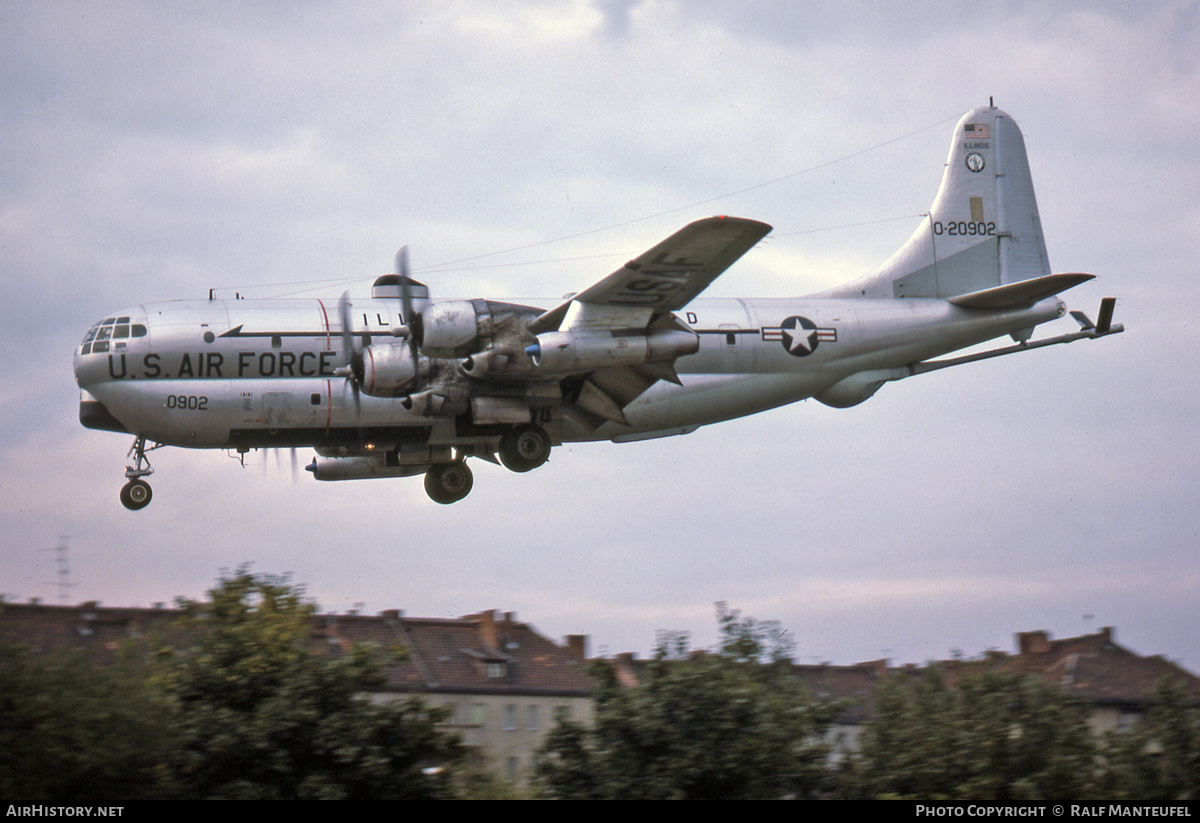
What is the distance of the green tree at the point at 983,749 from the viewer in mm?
23406

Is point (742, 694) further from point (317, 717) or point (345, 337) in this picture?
point (345, 337)

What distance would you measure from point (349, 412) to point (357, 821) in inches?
440

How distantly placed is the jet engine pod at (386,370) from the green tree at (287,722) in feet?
17.4

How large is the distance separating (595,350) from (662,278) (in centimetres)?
188

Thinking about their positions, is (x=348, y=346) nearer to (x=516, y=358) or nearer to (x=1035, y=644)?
(x=516, y=358)

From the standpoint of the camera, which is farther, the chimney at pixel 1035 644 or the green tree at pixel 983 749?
the chimney at pixel 1035 644

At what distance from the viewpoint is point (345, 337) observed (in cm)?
2712

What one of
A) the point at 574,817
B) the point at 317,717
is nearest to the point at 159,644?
the point at 317,717

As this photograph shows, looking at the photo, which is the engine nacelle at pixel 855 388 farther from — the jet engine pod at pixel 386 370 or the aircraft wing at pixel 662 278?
the jet engine pod at pixel 386 370

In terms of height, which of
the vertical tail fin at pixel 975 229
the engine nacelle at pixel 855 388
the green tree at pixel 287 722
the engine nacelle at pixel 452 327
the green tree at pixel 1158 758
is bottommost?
the green tree at pixel 1158 758

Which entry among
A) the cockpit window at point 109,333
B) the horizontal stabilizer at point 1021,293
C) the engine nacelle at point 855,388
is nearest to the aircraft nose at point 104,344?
the cockpit window at point 109,333

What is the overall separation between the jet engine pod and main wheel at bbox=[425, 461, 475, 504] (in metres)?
3.89

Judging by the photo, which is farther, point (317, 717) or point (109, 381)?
point (109, 381)

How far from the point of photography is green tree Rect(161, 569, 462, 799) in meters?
20.2
